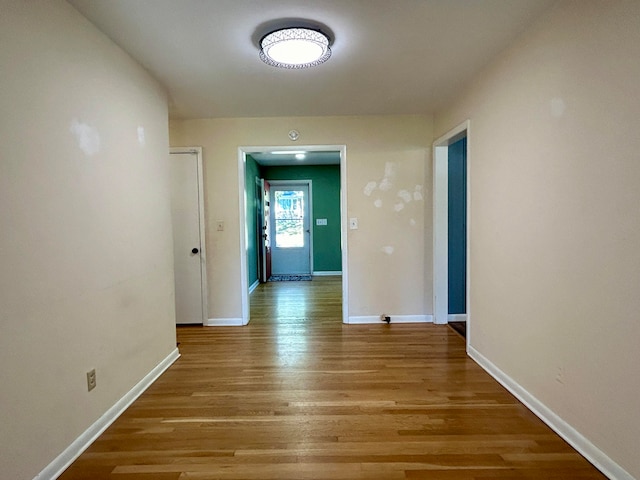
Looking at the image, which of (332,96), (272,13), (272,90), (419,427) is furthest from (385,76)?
(419,427)

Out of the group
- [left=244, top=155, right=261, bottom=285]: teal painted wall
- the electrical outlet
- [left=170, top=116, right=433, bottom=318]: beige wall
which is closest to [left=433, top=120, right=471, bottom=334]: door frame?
[left=170, top=116, right=433, bottom=318]: beige wall

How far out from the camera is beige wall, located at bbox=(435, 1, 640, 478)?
1.44m

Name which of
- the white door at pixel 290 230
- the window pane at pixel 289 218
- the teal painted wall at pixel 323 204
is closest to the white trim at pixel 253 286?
the white door at pixel 290 230

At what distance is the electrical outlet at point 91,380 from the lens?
1837mm

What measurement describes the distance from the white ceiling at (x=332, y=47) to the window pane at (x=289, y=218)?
401 cm

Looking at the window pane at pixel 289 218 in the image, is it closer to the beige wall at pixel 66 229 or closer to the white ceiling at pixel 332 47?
the white ceiling at pixel 332 47

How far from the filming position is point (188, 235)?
382cm

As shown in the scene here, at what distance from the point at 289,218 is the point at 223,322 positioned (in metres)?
3.79

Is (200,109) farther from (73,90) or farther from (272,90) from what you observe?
(73,90)

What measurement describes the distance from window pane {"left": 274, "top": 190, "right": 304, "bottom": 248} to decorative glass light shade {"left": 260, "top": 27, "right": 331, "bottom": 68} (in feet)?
16.5

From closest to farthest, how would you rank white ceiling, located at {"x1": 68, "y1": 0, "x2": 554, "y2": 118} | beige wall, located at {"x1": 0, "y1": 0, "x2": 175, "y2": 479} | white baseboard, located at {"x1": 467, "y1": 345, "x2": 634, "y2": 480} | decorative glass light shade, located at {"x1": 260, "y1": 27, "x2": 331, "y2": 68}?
beige wall, located at {"x1": 0, "y1": 0, "x2": 175, "y2": 479} → white baseboard, located at {"x1": 467, "y1": 345, "x2": 634, "y2": 480} → white ceiling, located at {"x1": 68, "y1": 0, "x2": 554, "y2": 118} → decorative glass light shade, located at {"x1": 260, "y1": 27, "x2": 331, "y2": 68}

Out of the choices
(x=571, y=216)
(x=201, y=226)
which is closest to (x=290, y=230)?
(x=201, y=226)

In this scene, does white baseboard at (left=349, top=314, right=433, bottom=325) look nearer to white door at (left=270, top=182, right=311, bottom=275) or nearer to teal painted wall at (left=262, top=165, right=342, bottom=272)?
teal painted wall at (left=262, top=165, right=342, bottom=272)

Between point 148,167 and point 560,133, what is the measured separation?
2.69m
